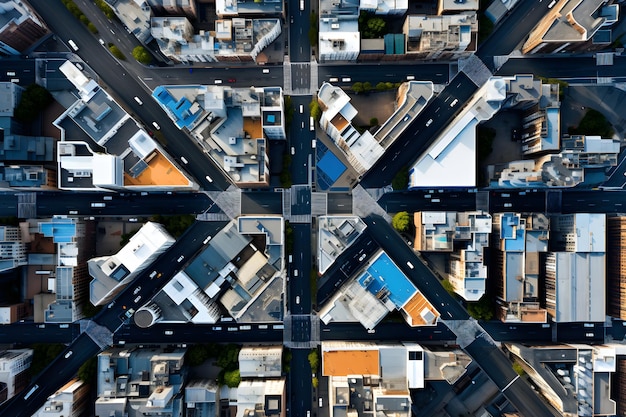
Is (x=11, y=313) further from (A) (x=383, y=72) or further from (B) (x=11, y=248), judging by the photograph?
(A) (x=383, y=72)

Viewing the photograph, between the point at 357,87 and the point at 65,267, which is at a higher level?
the point at 357,87

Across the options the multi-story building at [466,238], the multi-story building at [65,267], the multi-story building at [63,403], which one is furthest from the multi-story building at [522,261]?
the multi-story building at [63,403]

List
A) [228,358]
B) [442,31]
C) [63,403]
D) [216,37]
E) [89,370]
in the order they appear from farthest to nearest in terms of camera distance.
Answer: [228,358] → [89,370] → [216,37] → [63,403] → [442,31]

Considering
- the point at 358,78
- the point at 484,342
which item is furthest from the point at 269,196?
the point at 484,342

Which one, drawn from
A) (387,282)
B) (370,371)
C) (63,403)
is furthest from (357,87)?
(63,403)

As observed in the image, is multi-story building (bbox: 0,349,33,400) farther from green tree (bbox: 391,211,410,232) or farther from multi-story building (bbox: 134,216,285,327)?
green tree (bbox: 391,211,410,232)

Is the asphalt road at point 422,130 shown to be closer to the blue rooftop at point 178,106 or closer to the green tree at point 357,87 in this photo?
the green tree at point 357,87
